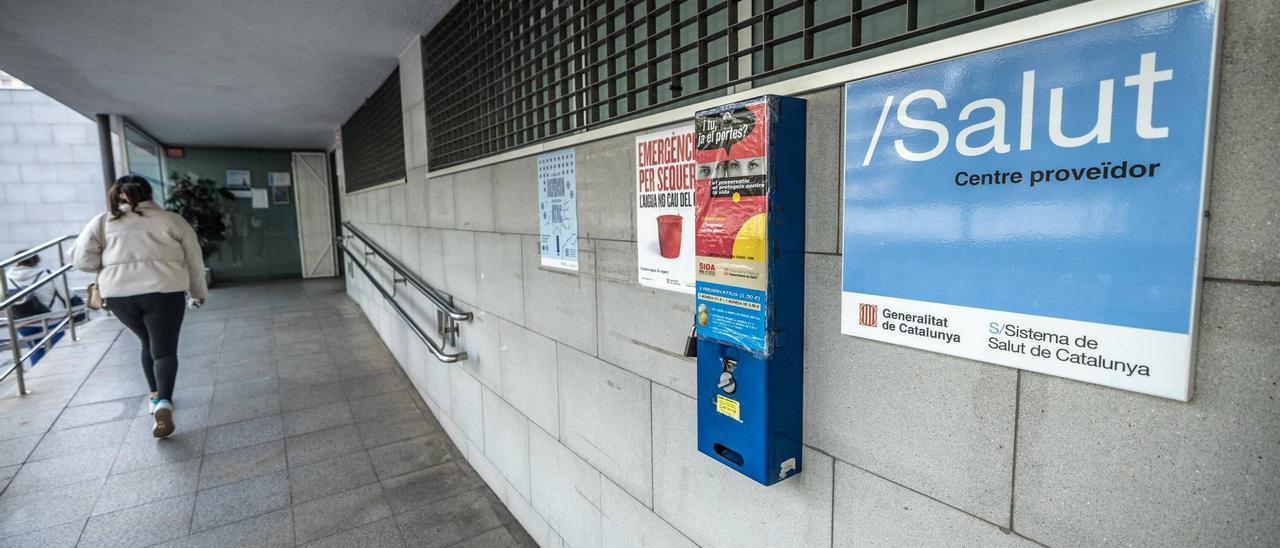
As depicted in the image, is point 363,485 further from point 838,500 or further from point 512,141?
point 838,500

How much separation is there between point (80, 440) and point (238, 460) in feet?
3.74

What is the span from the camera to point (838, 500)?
4.22 feet

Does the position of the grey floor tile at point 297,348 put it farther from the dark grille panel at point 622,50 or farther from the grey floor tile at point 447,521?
the grey floor tile at point 447,521

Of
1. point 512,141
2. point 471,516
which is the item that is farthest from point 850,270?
point 471,516

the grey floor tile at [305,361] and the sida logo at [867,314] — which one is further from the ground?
the sida logo at [867,314]

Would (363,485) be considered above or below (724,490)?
below

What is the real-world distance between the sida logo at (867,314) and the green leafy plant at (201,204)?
11.3 m

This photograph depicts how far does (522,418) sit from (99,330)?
21.3 feet

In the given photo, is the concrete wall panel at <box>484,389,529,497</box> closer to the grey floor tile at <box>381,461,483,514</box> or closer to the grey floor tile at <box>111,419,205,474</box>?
the grey floor tile at <box>381,461,483,514</box>

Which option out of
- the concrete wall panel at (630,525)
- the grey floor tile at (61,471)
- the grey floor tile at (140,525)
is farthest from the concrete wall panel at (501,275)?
the grey floor tile at (61,471)

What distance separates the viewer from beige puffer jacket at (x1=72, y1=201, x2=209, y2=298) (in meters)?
3.49

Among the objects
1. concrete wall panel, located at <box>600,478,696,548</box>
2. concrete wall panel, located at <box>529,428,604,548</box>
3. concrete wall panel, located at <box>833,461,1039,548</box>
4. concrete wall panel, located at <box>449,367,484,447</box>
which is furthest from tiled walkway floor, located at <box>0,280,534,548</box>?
concrete wall panel, located at <box>833,461,1039,548</box>

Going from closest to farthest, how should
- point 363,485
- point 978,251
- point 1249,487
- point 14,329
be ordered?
point 1249,487, point 978,251, point 363,485, point 14,329

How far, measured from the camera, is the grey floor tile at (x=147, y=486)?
2936mm
